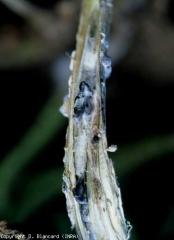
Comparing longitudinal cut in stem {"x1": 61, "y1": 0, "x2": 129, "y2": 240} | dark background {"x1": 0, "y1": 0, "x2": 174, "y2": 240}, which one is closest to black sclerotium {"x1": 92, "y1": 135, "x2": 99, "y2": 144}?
longitudinal cut in stem {"x1": 61, "y1": 0, "x2": 129, "y2": 240}

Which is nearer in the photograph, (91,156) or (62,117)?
(91,156)

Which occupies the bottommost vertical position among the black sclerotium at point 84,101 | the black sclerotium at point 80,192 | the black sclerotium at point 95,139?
the black sclerotium at point 80,192

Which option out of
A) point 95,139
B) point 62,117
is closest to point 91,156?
point 95,139

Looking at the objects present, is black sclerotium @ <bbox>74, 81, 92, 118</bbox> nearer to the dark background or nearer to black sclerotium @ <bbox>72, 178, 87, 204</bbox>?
black sclerotium @ <bbox>72, 178, 87, 204</bbox>

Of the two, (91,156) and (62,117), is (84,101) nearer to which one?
(91,156)

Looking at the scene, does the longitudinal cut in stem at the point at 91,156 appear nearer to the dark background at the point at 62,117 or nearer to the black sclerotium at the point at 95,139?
the black sclerotium at the point at 95,139

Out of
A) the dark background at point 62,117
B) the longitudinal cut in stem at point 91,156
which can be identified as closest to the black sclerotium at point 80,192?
the longitudinal cut in stem at point 91,156
